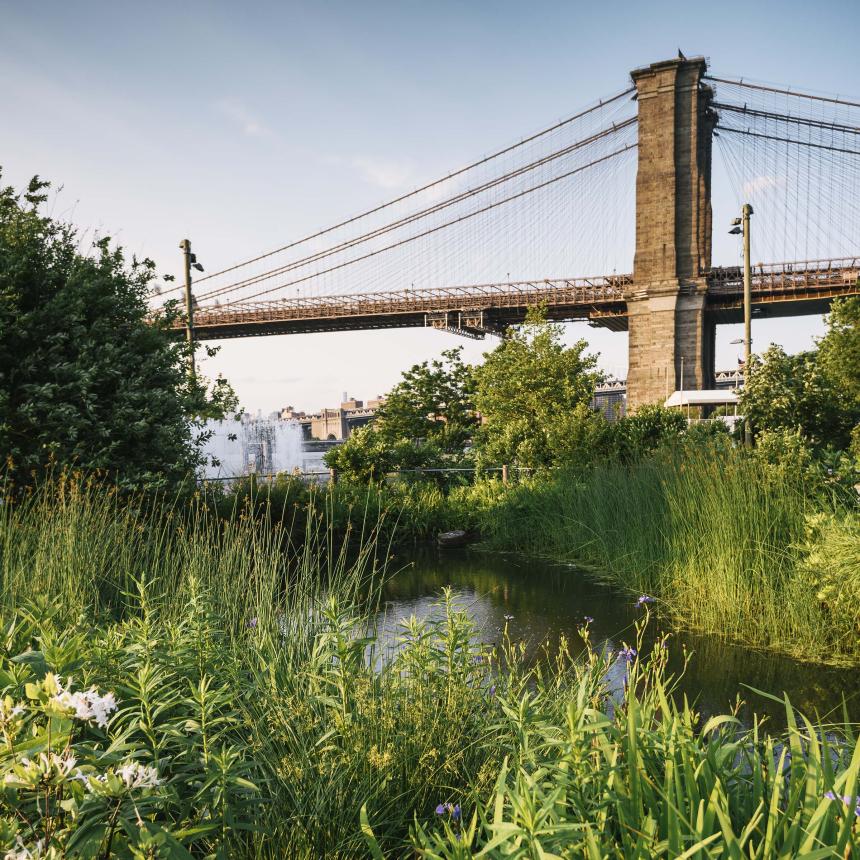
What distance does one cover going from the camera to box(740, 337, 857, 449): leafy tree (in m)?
7.46

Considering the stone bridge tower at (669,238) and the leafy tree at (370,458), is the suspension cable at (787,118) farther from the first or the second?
the leafy tree at (370,458)

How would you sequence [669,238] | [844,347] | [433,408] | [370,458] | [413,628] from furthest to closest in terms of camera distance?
1. [669,238]
2. [433,408]
3. [844,347]
4. [370,458]
5. [413,628]

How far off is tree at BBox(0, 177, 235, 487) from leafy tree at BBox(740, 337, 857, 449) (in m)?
6.55

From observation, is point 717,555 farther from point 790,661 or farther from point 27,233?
point 27,233

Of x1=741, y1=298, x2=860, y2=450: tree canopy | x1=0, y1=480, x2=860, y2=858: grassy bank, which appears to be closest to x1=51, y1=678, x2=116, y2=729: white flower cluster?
x1=0, y1=480, x2=860, y2=858: grassy bank

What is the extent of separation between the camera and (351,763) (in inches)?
68.5

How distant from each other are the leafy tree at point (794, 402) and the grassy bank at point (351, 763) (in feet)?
19.6

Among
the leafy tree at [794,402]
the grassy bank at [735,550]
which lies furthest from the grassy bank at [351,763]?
the leafy tree at [794,402]

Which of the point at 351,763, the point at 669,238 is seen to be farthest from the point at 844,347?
the point at 351,763

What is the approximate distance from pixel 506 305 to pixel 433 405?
483 inches

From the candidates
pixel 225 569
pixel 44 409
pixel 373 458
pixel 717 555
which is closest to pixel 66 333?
pixel 44 409

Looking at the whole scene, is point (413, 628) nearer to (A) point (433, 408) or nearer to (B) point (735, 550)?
(B) point (735, 550)

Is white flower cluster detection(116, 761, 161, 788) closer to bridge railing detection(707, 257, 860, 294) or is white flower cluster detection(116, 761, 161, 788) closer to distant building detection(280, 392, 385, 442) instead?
Result: bridge railing detection(707, 257, 860, 294)

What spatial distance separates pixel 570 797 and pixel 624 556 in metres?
4.89
